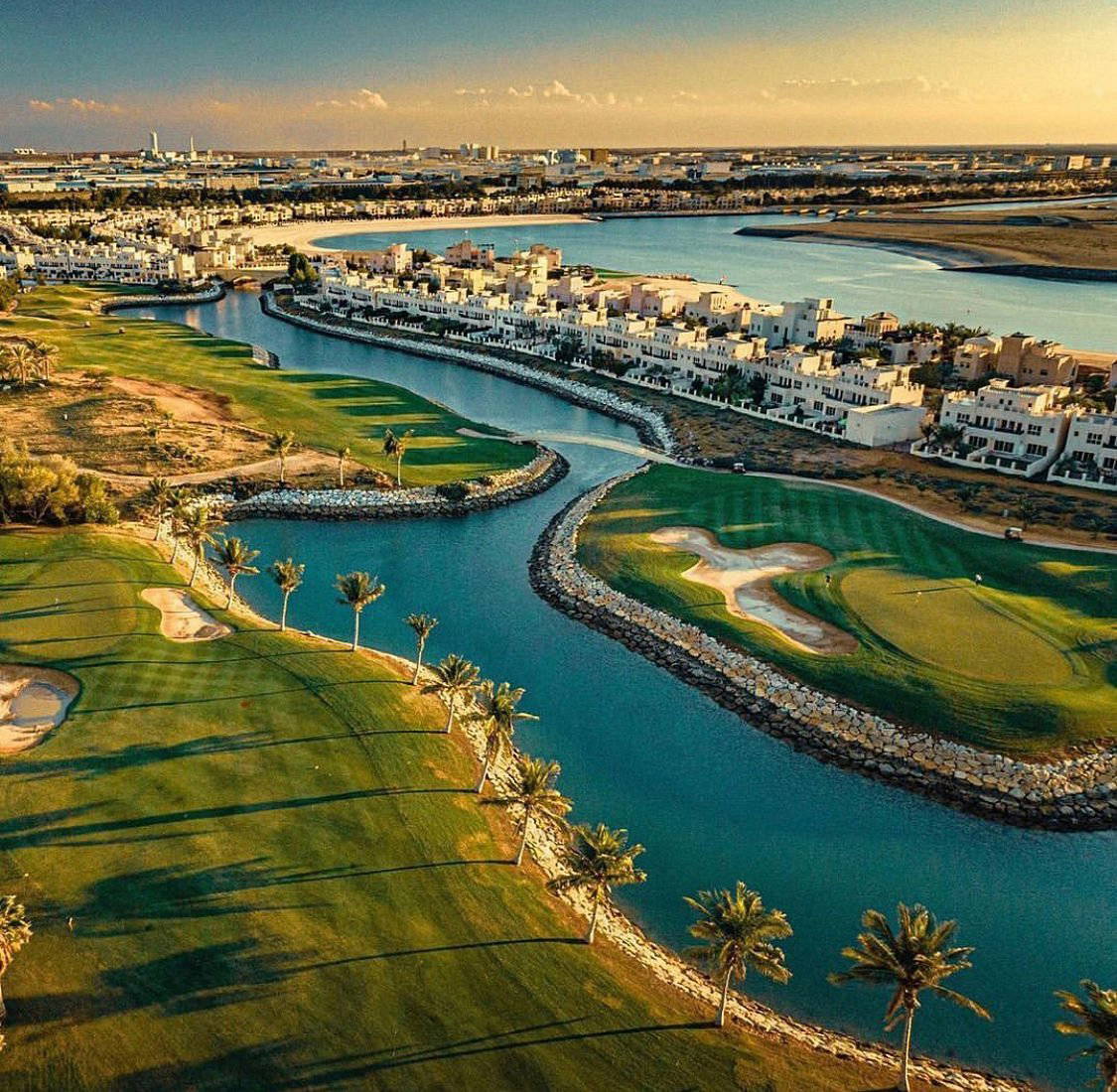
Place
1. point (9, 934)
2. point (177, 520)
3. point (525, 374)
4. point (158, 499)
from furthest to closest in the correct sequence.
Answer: point (525, 374) < point (158, 499) < point (177, 520) < point (9, 934)

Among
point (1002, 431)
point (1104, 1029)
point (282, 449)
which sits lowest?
point (1104, 1029)

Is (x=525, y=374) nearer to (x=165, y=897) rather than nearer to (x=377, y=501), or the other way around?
(x=377, y=501)

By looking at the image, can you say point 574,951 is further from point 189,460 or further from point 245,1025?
point 189,460

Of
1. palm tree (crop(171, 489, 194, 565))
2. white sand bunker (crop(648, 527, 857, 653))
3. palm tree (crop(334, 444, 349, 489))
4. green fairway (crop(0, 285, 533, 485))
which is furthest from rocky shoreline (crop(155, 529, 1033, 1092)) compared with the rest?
green fairway (crop(0, 285, 533, 485))

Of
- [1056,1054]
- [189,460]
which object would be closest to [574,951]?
[1056,1054]

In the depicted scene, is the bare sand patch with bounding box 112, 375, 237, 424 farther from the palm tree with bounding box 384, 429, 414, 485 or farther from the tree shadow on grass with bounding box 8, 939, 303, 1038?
the tree shadow on grass with bounding box 8, 939, 303, 1038

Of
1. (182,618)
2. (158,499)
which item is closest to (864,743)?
(182,618)

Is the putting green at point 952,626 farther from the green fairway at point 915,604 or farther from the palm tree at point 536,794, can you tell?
the palm tree at point 536,794

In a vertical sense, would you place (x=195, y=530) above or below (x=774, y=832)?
above

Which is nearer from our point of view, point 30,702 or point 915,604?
point 30,702
